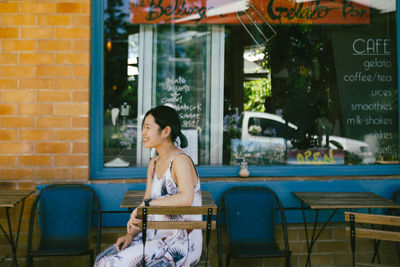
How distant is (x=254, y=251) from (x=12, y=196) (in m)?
1.90

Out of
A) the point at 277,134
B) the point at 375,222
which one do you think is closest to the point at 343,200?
the point at 375,222

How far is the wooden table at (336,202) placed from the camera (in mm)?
3168

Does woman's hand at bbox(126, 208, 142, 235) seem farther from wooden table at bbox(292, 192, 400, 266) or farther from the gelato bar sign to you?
the gelato bar sign

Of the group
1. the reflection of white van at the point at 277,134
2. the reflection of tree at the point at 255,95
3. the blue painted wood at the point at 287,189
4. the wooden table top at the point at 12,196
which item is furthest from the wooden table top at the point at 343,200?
the wooden table top at the point at 12,196

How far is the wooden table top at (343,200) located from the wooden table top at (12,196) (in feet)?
7.08

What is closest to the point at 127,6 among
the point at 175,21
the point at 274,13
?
the point at 175,21

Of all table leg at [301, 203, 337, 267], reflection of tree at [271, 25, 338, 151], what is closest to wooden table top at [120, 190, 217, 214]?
table leg at [301, 203, 337, 267]

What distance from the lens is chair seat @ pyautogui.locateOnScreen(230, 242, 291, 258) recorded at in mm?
3178

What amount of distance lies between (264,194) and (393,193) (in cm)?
119

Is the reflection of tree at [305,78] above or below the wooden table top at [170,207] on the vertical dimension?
above

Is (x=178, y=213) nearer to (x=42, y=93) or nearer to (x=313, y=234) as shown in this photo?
(x=313, y=234)

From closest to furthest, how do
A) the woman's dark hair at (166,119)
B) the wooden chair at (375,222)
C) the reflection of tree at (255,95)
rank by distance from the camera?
the wooden chair at (375,222), the woman's dark hair at (166,119), the reflection of tree at (255,95)

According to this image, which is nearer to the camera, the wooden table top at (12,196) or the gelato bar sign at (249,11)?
the wooden table top at (12,196)

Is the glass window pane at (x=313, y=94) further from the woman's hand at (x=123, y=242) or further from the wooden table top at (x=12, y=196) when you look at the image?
the wooden table top at (x=12, y=196)
